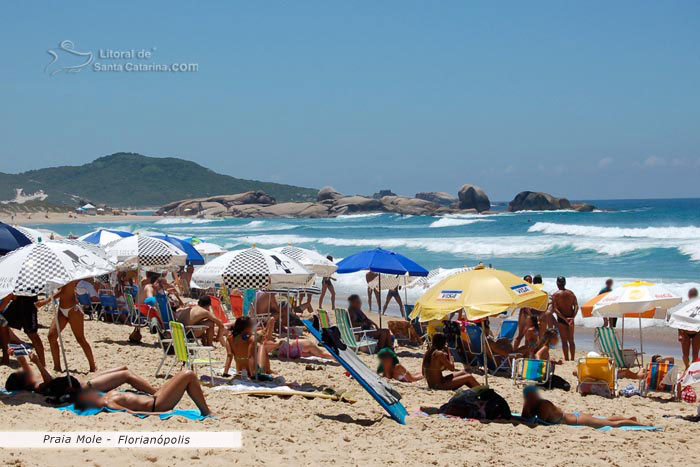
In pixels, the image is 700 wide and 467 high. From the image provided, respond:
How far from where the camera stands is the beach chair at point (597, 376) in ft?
28.5

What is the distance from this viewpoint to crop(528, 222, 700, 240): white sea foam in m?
42.7

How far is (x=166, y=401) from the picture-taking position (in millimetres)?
6414

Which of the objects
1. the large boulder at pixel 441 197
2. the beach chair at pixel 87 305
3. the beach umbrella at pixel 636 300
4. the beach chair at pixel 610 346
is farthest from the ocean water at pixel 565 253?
the large boulder at pixel 441 197

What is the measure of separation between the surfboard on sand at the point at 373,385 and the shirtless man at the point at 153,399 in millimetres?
1196

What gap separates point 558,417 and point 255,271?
11.2 feet

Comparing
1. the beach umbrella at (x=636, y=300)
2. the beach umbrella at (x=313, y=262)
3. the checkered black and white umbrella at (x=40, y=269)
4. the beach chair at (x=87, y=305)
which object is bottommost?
the beach chair at (x=87, y=305)

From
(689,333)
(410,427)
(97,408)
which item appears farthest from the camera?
(689,333)

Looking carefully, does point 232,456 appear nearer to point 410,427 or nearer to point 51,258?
point 410,427

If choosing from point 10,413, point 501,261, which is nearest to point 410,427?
point 10,413

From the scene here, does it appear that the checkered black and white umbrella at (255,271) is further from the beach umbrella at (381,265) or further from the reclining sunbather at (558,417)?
the beach umbrella at (381,265)

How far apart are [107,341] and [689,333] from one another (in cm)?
781

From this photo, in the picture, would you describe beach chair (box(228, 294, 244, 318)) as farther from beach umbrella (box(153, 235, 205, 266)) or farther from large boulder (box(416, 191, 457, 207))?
large boulder (box(416, 191, 457, 207))

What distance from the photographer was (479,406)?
7.17 m
